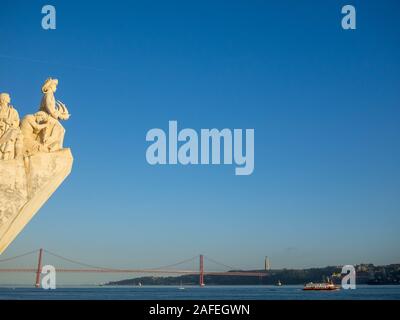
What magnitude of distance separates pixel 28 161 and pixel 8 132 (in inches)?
21.9

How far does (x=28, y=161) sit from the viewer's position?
9.57m

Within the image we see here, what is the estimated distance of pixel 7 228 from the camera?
9.38 m

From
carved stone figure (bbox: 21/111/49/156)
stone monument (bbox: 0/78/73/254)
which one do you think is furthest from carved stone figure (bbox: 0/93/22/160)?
carved stone figure (bbox: 21/111/49/156)

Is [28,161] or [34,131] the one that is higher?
[34,131]

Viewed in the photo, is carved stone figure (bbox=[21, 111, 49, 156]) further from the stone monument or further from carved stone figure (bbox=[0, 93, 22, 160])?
carved stone figure (bbox=[0, 93, 22, 160])

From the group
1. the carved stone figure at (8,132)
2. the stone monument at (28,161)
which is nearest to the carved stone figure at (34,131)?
the stone monument at (28,161)

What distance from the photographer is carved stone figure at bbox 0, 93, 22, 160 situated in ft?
30.9

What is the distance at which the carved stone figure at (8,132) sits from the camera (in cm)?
942

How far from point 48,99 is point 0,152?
1.33 m

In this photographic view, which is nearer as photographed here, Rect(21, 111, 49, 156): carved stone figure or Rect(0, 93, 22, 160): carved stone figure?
Rect(0, 93, 22, 160): carved stone figure

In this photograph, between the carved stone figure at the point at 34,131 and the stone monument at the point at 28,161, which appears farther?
the carved stone figure at the point at 34,131

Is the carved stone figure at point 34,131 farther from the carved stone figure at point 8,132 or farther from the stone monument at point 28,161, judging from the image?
the carved stone figure at point 8,132
